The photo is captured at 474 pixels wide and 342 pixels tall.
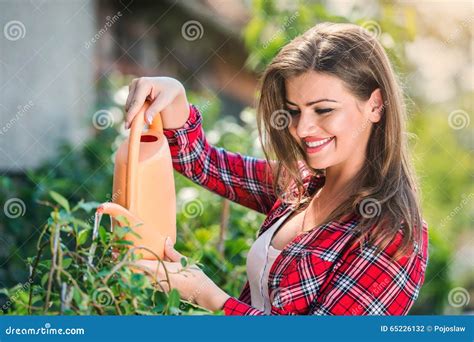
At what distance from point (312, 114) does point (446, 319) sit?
629 mm

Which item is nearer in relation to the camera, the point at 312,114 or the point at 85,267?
the point at 85,267

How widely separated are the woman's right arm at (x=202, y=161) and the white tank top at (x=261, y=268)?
21 cm

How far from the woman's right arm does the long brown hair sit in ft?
0.62

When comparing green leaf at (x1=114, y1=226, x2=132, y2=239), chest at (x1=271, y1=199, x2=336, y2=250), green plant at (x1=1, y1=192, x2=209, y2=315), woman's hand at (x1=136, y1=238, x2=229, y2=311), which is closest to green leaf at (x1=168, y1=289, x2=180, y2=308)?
green plant at (x1=1, y1=192, x2=209, y2=315)

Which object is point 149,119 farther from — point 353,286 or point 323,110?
point 353,286

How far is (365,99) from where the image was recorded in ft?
4.99

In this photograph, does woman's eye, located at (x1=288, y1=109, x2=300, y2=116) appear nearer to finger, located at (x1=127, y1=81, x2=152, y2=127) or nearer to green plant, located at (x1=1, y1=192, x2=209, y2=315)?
finger, located at (x1=127, y1=81, x2=152, y2=127)

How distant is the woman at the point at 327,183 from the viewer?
1.38 m

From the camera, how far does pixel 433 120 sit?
4.10 m

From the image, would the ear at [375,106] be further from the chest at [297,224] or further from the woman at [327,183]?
the chest at [297,224]

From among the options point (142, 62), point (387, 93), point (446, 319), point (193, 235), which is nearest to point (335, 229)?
point (387, 93)

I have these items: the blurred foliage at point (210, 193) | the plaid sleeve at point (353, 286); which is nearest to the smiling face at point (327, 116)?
the plaid sleeve at point (353, 286)

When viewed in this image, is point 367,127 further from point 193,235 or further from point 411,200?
point 193,235

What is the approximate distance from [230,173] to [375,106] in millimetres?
397
